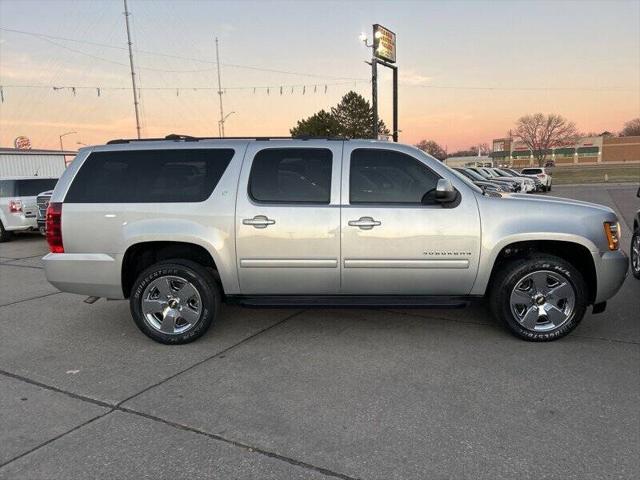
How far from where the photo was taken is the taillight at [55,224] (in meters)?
4.48

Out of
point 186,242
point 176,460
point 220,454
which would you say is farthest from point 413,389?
point 186,242

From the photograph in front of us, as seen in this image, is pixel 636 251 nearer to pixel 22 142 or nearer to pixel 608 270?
pixel 608 270

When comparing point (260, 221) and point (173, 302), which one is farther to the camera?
point (173, 302)

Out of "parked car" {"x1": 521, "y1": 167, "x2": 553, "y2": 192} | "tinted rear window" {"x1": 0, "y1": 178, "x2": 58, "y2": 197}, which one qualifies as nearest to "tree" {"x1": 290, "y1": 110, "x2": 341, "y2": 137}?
"parked car" {"x1": 521, "y1": 167, "x2": 553, "y2": 192}

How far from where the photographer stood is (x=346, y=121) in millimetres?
62500

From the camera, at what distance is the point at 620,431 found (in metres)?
2.95

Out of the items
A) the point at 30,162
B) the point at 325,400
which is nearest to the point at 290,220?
the point at 325,400

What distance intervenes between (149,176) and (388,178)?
2258 millimetres

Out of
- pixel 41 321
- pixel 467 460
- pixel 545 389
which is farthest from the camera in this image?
pixel 41 321

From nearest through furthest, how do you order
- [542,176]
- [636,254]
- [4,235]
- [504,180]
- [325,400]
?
[325,400] < [636,254] < [4,235] < [504,180] < [542,176]

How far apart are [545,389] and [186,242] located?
10.7 feet

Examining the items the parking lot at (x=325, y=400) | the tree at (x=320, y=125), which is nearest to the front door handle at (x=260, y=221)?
the parking lot at (x=325, y=400)

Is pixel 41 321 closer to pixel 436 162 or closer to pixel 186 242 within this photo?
pixel 186 242

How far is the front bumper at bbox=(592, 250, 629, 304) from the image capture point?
4312mm
